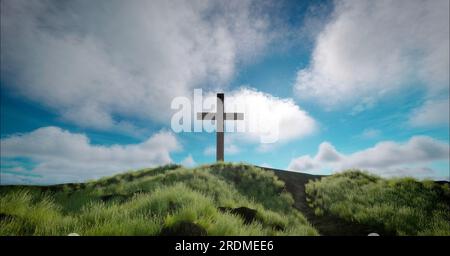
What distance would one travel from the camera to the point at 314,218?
28.5 ft

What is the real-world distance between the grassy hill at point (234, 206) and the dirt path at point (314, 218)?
0.03 meters

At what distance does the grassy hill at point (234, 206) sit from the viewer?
14.6 ft

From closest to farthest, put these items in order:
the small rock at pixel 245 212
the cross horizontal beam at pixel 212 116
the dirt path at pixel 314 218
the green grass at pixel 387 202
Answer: the small rock at pixel 245 212 < the dirt path at pixel 314 218 < the green grass at pixel 387 202 < the cross horizontal beam at pixel 212 116

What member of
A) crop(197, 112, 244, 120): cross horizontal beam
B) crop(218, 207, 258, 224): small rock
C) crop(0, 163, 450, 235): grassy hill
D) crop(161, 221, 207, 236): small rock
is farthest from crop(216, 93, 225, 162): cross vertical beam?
crop(161, 221, 207, 236): small rock

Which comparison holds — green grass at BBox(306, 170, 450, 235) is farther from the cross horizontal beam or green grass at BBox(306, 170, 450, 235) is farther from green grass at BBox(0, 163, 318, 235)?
the cross horizontal beam

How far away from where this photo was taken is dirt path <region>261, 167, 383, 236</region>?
717 cm

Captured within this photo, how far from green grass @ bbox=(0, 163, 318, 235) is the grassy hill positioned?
0.06 ft

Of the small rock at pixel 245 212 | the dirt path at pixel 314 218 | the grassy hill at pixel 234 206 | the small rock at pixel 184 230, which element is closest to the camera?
the small rock at pixel 184 230

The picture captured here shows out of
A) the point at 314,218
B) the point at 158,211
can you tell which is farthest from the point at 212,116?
the point at 158,211

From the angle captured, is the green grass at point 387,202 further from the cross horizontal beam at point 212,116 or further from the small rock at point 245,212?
the cross horizontal beam at point 212,116

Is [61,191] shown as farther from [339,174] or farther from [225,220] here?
[339,174]

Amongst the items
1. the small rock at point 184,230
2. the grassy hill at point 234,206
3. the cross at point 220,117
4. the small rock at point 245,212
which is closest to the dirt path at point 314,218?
the grassy hill at point 234,206
